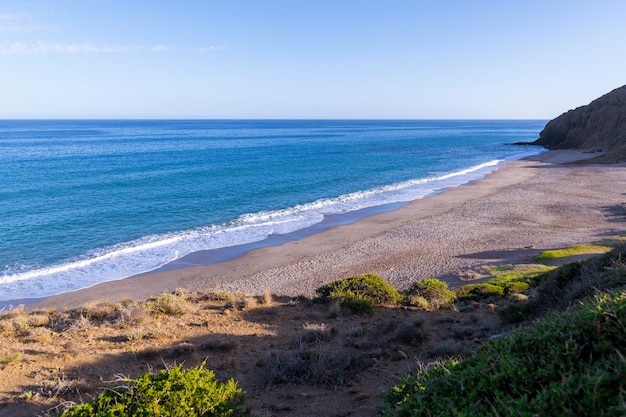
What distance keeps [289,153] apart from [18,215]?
48.6 metres

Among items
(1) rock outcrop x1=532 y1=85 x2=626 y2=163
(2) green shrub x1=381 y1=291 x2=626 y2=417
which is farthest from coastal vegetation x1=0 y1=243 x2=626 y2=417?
(1) rock outcrop x1=532 y1=85 x2=626 y2=163

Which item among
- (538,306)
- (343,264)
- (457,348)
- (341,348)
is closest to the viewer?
(457,348)

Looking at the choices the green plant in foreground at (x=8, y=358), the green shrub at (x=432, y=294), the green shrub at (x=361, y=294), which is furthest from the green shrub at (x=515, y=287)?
the green plant in foreground at (x=8, y=358)

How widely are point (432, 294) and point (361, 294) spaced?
236 centimetres

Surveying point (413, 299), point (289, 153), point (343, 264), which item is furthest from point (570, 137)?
point (413, 299)

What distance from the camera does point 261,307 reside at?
1248 cm

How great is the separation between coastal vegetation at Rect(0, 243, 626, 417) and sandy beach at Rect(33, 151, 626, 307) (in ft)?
14.8

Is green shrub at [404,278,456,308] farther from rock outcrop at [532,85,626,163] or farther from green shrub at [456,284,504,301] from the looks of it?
rock outcrop at [532,85,626,163]

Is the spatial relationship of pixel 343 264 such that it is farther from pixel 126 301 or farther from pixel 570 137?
pixel 570 137

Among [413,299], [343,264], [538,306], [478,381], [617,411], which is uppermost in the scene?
[617,411]

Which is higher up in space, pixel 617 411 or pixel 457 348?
pixel 617 411

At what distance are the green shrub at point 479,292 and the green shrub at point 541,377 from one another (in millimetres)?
8678

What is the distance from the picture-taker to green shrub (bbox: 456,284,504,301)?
13500 mm

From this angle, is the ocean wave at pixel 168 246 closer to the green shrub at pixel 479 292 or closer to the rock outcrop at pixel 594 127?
the green shrub at pixel 479 292
